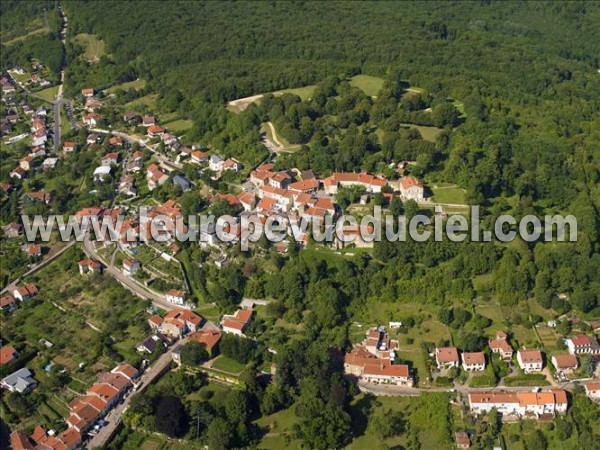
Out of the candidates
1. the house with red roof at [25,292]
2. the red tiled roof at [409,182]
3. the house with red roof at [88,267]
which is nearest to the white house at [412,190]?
the red tiled roof at [409,182]

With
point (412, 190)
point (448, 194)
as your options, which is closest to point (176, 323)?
point (412, 190)

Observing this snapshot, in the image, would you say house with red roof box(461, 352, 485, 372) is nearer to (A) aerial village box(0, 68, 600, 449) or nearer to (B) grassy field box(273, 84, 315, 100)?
(A) aerial village box(0, 68, 600, 449)

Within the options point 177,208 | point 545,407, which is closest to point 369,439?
point 545,407

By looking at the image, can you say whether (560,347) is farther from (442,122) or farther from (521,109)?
(521,109)

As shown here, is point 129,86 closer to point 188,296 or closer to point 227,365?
point 188,296

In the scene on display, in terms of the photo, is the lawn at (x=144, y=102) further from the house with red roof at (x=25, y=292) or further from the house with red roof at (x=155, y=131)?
the house with red roof at (x=25, y=292)

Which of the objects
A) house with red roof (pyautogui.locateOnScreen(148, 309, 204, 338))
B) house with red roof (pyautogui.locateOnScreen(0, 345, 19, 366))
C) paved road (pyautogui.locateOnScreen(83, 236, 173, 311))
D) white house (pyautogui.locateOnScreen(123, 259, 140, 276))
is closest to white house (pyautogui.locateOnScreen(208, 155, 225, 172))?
paved road (pyautogui.locateOnScreen(83, 236, 173, 311))

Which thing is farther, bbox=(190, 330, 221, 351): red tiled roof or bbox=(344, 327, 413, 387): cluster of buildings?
bbox=(190, 330, 221, 351): red tiled roof
